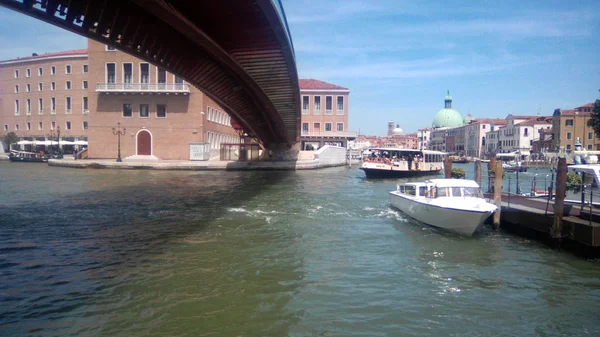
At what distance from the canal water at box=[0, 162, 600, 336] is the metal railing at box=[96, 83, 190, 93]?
23.2 m

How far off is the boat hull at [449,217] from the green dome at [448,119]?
105 metres

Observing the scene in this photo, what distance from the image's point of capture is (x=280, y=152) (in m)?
37.1

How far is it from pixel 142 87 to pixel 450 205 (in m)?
30.1

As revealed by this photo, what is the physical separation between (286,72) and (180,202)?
5950 mm

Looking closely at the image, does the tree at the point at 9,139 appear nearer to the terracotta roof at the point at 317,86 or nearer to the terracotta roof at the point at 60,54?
the terracotta roof at the point at 60,54

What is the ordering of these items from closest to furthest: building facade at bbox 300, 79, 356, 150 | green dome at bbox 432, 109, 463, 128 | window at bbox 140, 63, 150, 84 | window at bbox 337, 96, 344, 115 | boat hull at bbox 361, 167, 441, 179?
boat hull at bbox 361, 167, 441, 179, window at bbox 140, 63, 150, 84, building facade at bbox 300, 79, 356, 150, window at bbox 337, 96, 344, 115, green dome at bbox 432, 109, 463, 128

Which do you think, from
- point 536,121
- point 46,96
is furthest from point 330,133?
point 536,121

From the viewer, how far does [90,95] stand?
36156 millimetres

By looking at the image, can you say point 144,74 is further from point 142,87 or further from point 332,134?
point 332,134

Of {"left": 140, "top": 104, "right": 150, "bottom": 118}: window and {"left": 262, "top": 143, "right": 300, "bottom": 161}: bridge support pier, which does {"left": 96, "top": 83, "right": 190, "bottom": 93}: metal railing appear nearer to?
→ {"left": 140, "top": 104, "right": 150, "bottom": 118}: window

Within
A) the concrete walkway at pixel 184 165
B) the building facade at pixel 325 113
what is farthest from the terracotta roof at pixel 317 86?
the concrete walkway at pixel 184 165

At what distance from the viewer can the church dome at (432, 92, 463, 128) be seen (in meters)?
112

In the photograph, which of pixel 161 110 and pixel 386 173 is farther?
pixel 161 110

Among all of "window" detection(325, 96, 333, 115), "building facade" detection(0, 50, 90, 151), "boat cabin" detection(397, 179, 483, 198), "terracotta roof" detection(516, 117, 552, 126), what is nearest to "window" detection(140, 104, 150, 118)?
"building facade" detection(0, 50, 90, 151)
